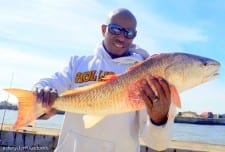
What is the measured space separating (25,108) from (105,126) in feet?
2.69

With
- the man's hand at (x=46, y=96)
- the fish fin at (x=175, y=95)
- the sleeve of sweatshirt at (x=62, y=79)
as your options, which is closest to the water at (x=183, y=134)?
the sleeve of sweatshirt at (x=62, y=79)

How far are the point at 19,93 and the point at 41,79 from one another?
23.1 inches

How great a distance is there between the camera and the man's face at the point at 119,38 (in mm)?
4215

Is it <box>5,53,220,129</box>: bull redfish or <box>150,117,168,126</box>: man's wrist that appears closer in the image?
<box>5,53,220,129</box>: bull redfish

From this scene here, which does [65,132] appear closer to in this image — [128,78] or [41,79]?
[41,79]

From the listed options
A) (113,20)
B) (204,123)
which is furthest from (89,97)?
(204,123)

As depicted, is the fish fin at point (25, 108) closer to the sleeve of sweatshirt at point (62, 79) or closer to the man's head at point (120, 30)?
the sleeve of sweatshirt at point (62, 79)

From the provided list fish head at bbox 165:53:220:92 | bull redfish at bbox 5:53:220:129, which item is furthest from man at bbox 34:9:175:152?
fish head at bbox 165:53:220:92

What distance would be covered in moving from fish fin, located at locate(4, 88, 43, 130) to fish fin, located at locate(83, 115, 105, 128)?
420 millimetres

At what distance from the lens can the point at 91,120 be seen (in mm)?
3830

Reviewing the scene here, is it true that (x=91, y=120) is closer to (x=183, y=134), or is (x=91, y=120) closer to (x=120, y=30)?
(x=120, y=30)

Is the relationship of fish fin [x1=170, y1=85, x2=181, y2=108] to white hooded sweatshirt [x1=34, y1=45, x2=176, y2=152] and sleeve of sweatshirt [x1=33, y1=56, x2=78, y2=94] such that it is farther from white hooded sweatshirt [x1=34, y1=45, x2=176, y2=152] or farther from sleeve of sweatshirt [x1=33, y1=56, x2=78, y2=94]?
sleeve of sweatshirt [x1=33, y1=56, x2=78, y2=94]

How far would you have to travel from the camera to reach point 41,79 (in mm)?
4250

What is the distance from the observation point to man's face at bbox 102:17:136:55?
4215 mm
